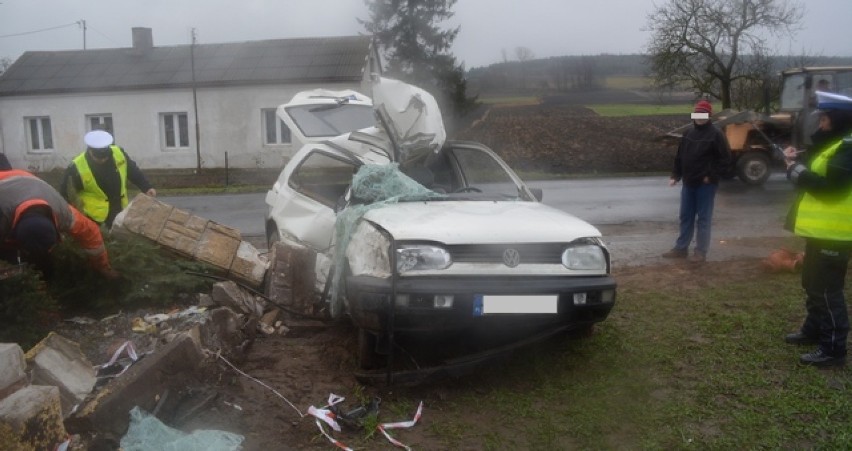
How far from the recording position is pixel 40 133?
26938 millimetres

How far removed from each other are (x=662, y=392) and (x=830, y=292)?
4.18 ft

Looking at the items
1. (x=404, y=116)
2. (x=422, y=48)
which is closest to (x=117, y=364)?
(x=404, y=116)

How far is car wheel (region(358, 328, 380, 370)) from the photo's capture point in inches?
168

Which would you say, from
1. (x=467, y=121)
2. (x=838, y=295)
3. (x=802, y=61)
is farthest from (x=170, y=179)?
(x=802, y=61)

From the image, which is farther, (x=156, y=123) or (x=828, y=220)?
(x=156, y=123)

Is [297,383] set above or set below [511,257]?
below

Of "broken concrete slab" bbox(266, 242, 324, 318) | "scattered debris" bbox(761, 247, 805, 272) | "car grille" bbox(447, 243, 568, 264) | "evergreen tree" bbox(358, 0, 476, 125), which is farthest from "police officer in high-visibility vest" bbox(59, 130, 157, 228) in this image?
"evergreen tree" bbox(358, 0, 476, 125)

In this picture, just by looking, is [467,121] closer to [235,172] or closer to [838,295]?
[235,172]

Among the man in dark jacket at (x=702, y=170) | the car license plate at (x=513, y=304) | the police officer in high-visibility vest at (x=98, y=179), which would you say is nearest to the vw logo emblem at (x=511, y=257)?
the car license plate at (x=513, y=304)

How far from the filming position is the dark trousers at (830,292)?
4234 millimetres

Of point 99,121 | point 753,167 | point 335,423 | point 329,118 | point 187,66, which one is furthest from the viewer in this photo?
point 187,66

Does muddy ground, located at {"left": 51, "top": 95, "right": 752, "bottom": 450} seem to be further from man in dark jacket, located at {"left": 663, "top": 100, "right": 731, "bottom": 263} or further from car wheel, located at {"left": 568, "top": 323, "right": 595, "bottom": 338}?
car wheel, located at {"left": 568, "top": 323, "right": 595, "bottom": 338}

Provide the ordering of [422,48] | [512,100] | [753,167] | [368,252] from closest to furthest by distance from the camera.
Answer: [368,252], [753,167], [512,100], [422,48]

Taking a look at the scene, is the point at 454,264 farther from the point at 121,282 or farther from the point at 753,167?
the point at 753,167
